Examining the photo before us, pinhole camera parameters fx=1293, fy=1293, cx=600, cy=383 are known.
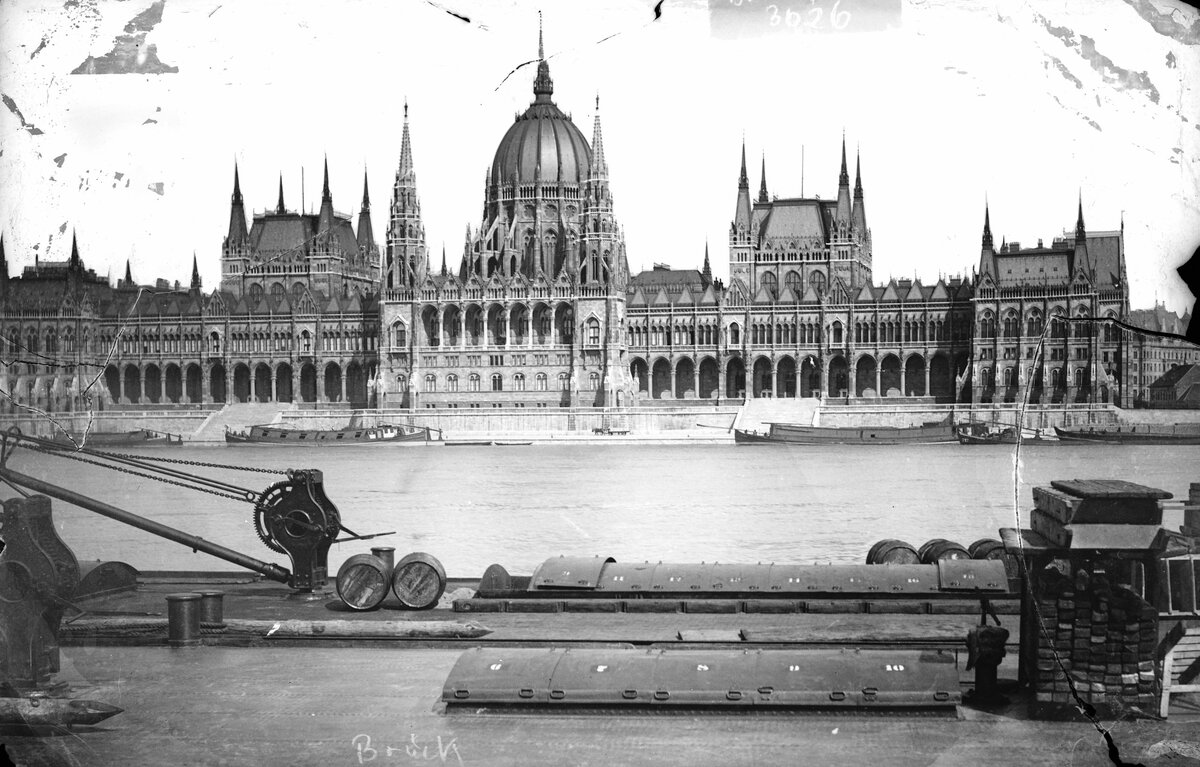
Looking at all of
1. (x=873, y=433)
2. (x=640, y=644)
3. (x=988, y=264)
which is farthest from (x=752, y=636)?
(x=988, y=264)

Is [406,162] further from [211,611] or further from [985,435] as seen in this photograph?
[211,611]

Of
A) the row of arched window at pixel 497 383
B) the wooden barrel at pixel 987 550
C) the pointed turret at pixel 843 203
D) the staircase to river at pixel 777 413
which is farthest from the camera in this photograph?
the pointed turret at pixel 843 203

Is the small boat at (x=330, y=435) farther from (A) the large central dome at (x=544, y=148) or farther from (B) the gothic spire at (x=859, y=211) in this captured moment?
(B) the gothic spire at (x=859, y=211)

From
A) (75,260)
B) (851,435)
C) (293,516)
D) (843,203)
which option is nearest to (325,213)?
(843,203)

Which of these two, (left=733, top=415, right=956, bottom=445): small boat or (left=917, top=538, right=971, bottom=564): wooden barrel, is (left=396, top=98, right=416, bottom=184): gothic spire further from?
(left=917, top=538, right=971, bottom=564): wooden barrel

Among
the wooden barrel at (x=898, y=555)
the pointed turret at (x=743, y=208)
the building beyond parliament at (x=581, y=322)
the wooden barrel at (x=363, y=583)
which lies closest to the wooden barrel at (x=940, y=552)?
the wooden barrel at (x=898, y=555)

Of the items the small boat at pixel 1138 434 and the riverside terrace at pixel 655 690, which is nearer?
the riverside terrace at pixel 655 690
